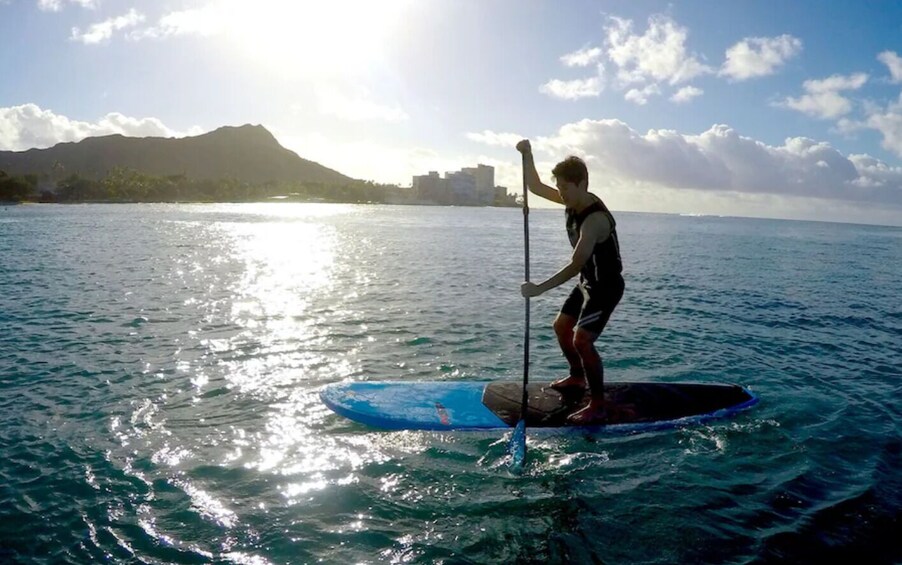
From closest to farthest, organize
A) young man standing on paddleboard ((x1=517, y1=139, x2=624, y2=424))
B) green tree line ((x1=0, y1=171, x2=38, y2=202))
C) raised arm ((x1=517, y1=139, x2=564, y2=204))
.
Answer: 1. young man standing on paddleboard ((x1=517, y1=139, x2=624, y2=424))
2. raised arm ((x1=517, y1=139, x2=564, y2=204))
3. green tree line ((x1=0, y1=171, x2=38, y2=202))

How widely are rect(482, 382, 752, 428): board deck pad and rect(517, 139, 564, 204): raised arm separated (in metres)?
3.21

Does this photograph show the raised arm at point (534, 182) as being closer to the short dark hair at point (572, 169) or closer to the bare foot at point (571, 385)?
the short dark hair at point (572, 169)

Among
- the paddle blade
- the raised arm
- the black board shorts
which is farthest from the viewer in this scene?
the raised arm

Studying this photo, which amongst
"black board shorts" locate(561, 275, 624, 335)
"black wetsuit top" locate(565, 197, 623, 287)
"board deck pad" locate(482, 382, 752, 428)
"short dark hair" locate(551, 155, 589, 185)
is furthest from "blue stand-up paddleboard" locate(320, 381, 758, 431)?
"short dark hair" locate(551, 155, 589, 185)

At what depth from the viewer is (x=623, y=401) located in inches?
377

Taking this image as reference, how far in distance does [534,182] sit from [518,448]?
13.7ft

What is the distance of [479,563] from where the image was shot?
5.86 metres

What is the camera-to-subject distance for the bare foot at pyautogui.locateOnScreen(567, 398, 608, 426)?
8.95 m

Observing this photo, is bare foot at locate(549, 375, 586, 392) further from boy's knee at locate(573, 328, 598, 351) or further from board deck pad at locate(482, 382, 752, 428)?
boy's knee at locate(573, 328, 598, 351)

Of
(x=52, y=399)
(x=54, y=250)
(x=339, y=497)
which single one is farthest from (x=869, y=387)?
(x=54, y=250)

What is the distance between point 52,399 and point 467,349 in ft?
28.0

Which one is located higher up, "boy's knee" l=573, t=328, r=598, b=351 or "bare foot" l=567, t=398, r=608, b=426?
"boy's knee" l=573, t=328, r=598, b=351

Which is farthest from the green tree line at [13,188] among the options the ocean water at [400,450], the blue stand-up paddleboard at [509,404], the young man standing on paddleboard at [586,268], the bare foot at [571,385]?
the young man standing on paddleboard at [586,268]

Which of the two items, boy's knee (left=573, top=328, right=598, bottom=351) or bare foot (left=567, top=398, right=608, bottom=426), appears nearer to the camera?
boy's knee (left=573, top=328, right=598, bottom=351)
